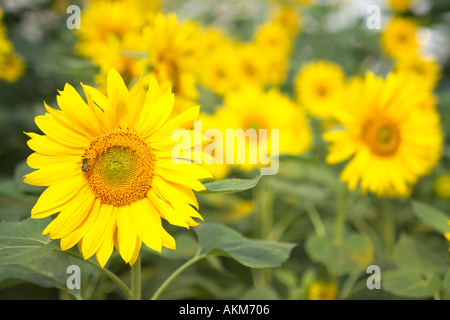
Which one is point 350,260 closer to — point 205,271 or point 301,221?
point 205,271

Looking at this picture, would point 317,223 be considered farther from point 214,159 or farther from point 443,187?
point 443,187

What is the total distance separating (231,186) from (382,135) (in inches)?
29.9

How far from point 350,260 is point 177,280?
A: 0.53 metres

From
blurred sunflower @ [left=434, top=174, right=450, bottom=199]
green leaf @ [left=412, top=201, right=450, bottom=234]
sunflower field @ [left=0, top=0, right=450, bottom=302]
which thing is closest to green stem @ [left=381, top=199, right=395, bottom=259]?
sunflower field @ [left=0, top=0, right=450, bottom=302]

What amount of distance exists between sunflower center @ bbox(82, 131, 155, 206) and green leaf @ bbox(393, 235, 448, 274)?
70 cm

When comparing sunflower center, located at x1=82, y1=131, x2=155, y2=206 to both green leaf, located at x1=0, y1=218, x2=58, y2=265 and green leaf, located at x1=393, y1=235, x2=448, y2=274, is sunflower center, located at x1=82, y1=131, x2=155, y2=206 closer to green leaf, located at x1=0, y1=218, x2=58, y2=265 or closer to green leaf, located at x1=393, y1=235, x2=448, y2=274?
green leaf, located at x1=0, y1=218, x2=58, y2=265

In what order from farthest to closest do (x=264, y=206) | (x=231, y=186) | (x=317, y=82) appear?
(x=317, y=82) < (x=264, y=206) < (x=231, y=186)

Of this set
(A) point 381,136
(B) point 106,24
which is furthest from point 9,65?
(A) point 381,136

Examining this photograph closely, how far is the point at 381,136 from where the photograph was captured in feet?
4.45

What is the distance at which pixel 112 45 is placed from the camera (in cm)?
144

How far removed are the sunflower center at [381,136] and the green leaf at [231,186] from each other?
0.69 meters

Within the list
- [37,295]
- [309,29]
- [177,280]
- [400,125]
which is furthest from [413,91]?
[309,29]

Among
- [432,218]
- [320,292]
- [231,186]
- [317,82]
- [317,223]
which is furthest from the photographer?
[317,82]

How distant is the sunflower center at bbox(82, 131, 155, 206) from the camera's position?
773 millimetres
